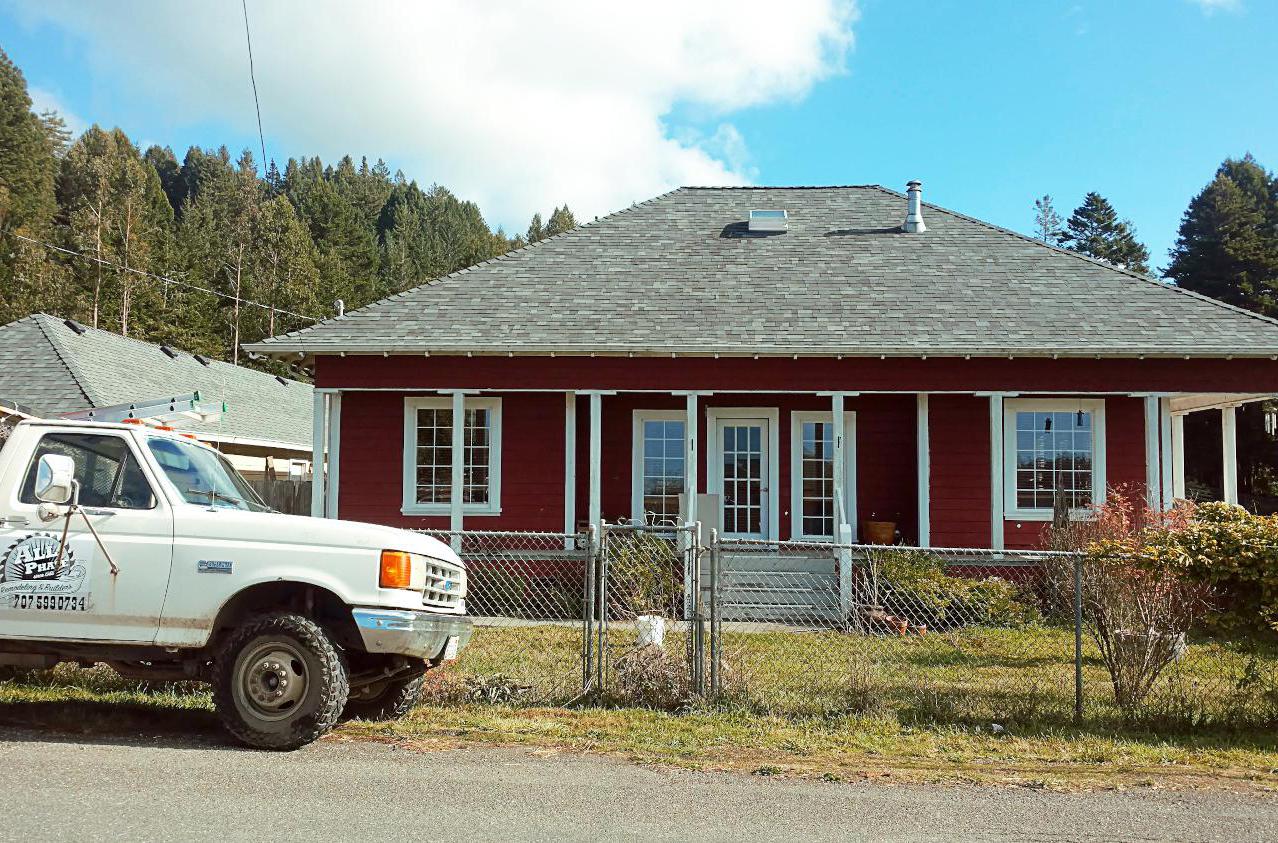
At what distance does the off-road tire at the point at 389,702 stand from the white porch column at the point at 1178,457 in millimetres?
13747

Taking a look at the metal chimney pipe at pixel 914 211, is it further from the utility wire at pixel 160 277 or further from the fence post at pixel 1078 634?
the utility wire at pixel 160 277

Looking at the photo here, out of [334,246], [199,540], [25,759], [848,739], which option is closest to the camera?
[25,759]

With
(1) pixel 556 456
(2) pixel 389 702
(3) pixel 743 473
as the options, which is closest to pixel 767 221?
(3) pixel 743 473

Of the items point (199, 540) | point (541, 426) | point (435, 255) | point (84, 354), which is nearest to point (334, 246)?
point (435, 255)

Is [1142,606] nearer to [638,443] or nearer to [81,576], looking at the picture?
[81,576]

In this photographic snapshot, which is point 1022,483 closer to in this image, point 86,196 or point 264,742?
point 264,742

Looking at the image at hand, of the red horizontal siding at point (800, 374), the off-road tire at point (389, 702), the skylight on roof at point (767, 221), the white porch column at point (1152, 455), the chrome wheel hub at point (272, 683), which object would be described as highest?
the skylight on roof at point (767, 221)

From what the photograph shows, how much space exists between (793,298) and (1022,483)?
14.8ft

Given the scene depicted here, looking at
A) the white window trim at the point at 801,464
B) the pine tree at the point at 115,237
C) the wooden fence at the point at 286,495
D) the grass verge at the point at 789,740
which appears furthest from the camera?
the pine tree at the point at 115,237

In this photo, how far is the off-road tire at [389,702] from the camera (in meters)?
7.32

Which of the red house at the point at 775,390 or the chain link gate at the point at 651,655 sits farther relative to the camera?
the red house at the point at 775,390

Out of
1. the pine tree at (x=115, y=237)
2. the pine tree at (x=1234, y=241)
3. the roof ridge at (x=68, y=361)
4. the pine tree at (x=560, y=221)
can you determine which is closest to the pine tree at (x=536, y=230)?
the pine tree at (x=560, y=221)

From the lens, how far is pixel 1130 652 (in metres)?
7.60

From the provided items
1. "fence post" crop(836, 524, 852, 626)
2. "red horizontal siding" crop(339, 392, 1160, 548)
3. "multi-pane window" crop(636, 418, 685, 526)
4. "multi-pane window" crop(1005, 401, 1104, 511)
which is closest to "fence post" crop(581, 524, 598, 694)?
"fence post" crop(836, 524, 852, 626)
